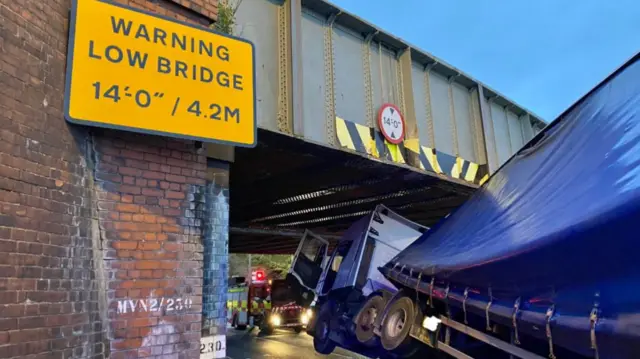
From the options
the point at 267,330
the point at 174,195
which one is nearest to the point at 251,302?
the point at 267,330

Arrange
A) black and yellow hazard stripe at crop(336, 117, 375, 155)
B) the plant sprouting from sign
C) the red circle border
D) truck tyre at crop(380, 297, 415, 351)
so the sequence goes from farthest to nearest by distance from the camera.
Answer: the red circle border → black and yellow hazard stripe at crop(336, 117, 375, 155) → the plant sprouting from sign → truck tyre at crop(380, 297, 415, 351)

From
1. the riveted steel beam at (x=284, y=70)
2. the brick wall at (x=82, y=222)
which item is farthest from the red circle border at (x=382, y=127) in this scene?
the brick wall at (x=82, y=222)

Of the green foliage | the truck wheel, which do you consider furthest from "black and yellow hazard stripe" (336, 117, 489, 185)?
the green foliage

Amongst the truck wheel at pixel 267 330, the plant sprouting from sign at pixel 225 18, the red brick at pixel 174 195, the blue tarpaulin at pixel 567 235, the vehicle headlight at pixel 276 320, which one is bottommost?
the truck wheel at pixel 267 330

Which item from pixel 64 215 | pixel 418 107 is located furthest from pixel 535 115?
pixel 64 215

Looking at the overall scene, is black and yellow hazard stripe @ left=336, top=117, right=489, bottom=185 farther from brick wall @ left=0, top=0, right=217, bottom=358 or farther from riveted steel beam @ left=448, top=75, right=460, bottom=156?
brick wall @ left=0, top=0, right=217, bottom=358

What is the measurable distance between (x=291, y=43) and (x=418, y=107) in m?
2.97

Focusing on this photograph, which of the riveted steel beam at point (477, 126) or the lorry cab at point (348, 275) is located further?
the riveted steel beam at point (477, 126)

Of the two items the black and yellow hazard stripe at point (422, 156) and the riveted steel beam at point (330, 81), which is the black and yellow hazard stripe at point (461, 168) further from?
the riveted steel beam at point (330, 81)

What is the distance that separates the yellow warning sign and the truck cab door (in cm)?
712

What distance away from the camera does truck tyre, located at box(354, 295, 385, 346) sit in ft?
21.3

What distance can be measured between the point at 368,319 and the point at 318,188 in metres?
4.10

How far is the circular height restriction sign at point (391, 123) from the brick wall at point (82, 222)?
366cm

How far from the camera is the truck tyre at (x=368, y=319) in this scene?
256 inches
